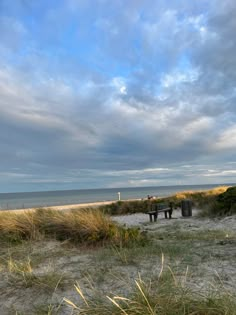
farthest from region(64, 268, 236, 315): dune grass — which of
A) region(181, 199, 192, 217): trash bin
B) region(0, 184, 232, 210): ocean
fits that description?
region(181, 199, 192, 217): trash bin

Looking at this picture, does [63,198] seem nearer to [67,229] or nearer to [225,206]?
[225,206]

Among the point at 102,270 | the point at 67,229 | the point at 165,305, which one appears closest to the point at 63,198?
the point at 67,229

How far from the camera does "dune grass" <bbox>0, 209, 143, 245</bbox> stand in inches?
261

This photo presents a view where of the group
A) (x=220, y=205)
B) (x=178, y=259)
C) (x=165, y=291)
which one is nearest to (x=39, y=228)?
(x=178, y=259)

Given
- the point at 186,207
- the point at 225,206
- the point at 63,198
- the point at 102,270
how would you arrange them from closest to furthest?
1. the point at 102,270
2. the point at 225,206
3. the point at 186,207
4. the point at 63,198

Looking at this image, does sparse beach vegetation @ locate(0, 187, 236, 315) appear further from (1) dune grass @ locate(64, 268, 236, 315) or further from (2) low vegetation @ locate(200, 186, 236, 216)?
(2) low vegetation @ locate(200, 186, 236, 216)

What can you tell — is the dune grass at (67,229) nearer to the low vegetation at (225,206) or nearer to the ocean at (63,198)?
the ocean at (63,198)

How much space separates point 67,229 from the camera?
Result: 7062mm

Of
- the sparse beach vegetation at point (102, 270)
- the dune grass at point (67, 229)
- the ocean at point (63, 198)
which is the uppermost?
the ocean at point (63, 198)

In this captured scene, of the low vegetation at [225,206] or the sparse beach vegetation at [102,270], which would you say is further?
the low vegetation at [225,206]

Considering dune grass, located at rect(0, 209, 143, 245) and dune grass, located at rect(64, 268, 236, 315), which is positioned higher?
dune grass, located at rect(0, 209, 143, 245)

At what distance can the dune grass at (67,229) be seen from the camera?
663 centimetres

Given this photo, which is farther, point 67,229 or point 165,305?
point 67,229

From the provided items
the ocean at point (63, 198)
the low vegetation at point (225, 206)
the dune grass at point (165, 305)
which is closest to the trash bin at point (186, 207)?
the low vegetation at point (225, 206)
